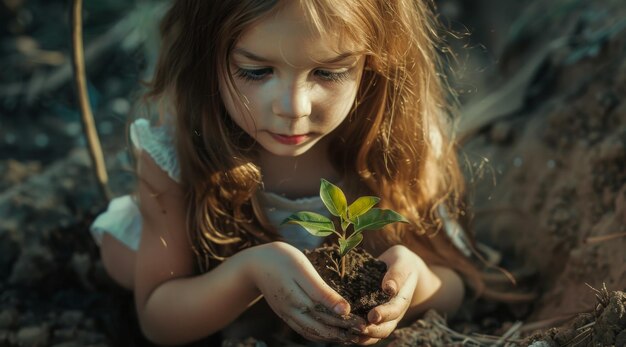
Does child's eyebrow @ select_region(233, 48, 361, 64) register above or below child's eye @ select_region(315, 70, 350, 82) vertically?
above

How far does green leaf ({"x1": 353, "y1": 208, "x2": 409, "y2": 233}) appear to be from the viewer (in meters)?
1.53

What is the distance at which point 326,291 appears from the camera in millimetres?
1536

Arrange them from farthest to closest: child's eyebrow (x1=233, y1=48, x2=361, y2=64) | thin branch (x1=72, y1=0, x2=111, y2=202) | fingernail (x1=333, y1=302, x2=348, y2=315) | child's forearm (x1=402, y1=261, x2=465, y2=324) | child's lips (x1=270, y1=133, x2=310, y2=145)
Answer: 1. thin branch (x1=72, y1=0, x2=111, y2=202)
2. child's forearm (x1=402, y1=261, x2=465, y2=324)
3. child's lips (x1=270, y1=133, x2=310, y2=145)
4. child's eyebrow (x1=233, y1=48, x2=361, y2=64)
5. fingernail (x1=333, y1=302, x2=348, y2=315)

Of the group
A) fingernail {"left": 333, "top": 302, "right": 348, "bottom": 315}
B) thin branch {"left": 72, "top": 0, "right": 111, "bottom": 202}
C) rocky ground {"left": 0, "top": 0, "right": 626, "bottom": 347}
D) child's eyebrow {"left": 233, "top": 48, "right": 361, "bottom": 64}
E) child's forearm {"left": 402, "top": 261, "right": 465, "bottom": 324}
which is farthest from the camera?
thin branch {"left": 72, "top": 0, "right": 111, "bottom": 202}

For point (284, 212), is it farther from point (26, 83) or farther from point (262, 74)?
point (26, 83)

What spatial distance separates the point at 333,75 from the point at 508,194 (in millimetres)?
1029

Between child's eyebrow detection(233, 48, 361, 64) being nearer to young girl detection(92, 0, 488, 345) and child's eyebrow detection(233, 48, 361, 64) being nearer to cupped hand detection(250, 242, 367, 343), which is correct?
young girl detection(92, 0, 488, 345)

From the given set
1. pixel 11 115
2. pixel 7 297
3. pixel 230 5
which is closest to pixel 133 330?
pixel 7 297

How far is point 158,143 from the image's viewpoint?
208 centimetres

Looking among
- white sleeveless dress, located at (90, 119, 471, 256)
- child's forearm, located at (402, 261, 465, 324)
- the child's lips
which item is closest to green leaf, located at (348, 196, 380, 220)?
the child's lips

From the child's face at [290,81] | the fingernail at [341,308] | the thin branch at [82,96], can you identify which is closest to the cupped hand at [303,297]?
the fingernail at [341,308]

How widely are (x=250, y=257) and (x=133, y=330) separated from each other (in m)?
0.69

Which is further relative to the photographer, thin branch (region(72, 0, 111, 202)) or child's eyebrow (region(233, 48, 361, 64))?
thin branch (region(72, 0, 111, 202))

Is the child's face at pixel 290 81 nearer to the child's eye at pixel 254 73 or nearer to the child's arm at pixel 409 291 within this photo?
the child's eye at pixel 254 73
